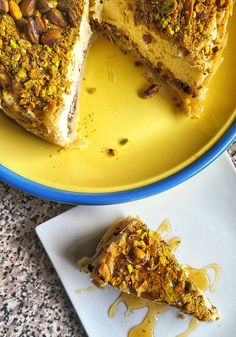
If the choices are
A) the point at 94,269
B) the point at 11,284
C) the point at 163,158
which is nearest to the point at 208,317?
the point at 94,269

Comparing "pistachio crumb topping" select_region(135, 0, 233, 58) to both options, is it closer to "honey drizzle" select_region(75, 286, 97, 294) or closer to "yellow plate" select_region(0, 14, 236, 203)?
"yellow plate" select_region(0, 14, 236, 203)

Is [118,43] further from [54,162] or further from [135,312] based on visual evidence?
[135,312]

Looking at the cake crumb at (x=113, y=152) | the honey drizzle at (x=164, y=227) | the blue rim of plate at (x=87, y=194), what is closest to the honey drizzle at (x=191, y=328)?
the honey drizzle at (x=164, y=227)

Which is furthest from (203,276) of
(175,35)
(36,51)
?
(36,51)

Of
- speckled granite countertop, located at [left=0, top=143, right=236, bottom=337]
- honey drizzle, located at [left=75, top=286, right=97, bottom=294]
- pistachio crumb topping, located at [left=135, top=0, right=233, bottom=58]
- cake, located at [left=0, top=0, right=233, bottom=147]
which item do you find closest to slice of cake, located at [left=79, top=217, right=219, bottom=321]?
honey drizzle, located at [left=75, top=286, right=97, bottom=294]

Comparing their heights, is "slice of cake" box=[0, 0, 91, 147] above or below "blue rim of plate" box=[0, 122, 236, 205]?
above

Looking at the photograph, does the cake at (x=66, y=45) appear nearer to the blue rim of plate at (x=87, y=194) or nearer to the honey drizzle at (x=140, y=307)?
the blue rim of plate at (x=87, y=194)
